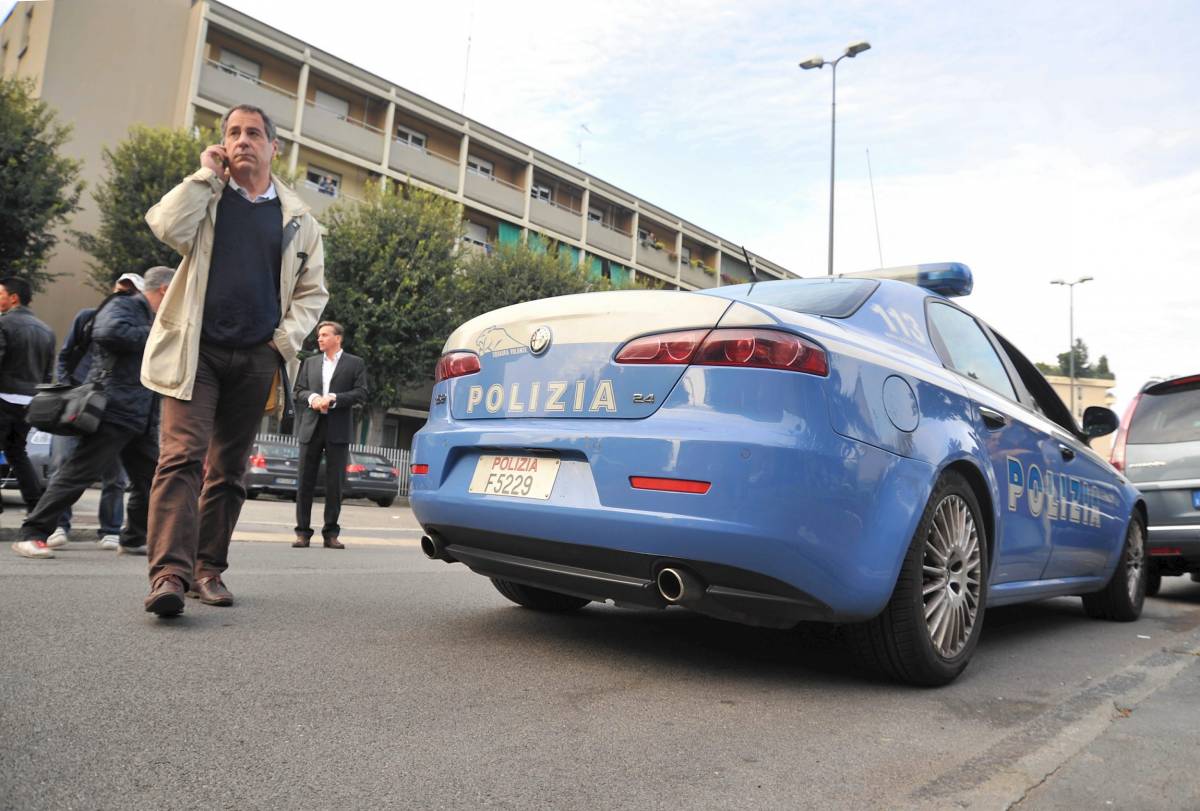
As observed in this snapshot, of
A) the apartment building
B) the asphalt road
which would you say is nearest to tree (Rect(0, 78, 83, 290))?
the apartment building

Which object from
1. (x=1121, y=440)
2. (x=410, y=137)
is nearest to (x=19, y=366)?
(x=1121, y=440)

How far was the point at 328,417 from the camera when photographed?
7078 mm

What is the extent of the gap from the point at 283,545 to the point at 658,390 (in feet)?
15.9

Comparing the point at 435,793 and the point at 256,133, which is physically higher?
the point at 256,133

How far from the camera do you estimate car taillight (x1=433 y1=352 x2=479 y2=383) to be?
3508mm

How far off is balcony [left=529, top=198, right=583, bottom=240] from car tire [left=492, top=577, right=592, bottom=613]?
35635mm

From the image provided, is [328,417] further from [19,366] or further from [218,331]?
[218,331]

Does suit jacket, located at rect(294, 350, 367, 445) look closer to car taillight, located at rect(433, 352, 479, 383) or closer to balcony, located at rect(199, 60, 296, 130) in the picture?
car taillight, located at rect(433, 352, 479, 383)

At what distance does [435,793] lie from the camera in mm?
1869

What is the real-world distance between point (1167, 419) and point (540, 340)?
21.0 feet

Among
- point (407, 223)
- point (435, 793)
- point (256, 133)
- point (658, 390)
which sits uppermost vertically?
point (407, 223)

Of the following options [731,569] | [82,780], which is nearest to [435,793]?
[82,780]

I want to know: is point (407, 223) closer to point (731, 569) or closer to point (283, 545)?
point (283, 545)

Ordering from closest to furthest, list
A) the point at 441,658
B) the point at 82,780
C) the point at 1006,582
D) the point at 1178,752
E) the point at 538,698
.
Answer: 1. the point at 82,780
2. the point at 1178,752
3. the point at 538,698
4. the point at 441,658
5. the point at 1006,582
